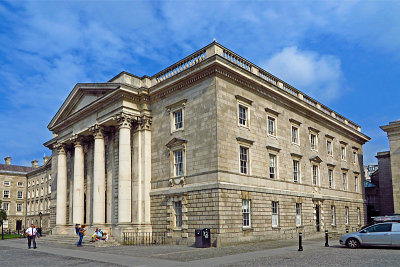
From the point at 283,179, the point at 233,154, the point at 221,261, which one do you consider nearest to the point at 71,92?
the point at 233,154

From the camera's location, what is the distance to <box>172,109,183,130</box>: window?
89.3 feet

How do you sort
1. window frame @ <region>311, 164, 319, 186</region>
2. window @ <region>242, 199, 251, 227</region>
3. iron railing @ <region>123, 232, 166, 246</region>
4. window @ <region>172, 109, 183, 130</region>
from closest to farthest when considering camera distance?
window @ <region>242, 199, 251, 227</region>, iron railing @ <region>123, 232, 166, 246</region>, window @ <region>172, 109, 183, 130</region>, window frame @ <region>311, 164, 319, 186</region>

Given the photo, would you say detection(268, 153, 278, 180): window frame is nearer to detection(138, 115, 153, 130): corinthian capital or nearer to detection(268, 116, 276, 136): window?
detection(268, 116, 276, 136): window

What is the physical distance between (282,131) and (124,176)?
1267 centimetres

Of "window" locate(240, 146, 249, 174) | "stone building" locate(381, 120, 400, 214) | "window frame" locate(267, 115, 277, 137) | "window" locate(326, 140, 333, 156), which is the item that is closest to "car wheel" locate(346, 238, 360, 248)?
"window" locate(240, 146, 249, 174)

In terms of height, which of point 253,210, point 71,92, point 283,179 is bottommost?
point 253,210

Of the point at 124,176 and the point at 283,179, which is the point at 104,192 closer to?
the point at 124,176

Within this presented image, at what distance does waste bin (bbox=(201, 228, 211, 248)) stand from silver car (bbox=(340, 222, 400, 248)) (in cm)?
731

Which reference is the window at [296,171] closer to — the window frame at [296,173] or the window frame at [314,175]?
the window frame at [296,173]

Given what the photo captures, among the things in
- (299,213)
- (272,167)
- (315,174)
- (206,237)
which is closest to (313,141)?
(315,174)

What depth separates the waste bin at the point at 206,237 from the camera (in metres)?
22.0

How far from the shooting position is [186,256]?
696 inches

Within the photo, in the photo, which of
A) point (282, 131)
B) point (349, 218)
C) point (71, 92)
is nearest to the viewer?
point (282, 131)

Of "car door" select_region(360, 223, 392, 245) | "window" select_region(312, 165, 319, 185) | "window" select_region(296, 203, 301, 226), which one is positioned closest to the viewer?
"car door" select_region(360, 223, 392, 245)
